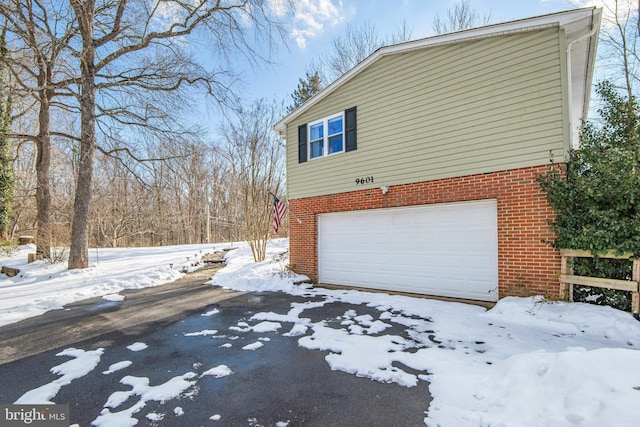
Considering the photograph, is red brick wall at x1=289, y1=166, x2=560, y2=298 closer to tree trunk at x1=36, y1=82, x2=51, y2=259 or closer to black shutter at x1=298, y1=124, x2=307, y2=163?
black shutter at x1=298, y1=124, x2=307, y2=163

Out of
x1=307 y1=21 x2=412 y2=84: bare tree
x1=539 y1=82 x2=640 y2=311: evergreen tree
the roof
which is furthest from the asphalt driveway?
x1=307 y1=21 x2=412 y2=84: bare tree

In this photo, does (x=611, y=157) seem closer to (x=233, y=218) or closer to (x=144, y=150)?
(x=144, y=150)

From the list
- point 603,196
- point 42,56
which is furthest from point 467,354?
point 42,56

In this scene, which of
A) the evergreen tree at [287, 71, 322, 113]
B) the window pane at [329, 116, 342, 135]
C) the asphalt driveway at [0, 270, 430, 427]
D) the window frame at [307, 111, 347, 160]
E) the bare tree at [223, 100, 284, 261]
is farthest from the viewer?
the evergreen tree at [287, 71, 322, 113]

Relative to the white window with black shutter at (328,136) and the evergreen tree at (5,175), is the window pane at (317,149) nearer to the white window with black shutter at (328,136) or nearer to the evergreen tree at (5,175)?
the white window with black shutter at (328,136)

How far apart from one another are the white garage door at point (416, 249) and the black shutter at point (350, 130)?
172 cm

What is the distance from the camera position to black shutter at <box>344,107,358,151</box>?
7844 mm

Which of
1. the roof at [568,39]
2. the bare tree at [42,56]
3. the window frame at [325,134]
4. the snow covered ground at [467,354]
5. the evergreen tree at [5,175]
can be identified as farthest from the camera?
the evergreen tree at [5,175]

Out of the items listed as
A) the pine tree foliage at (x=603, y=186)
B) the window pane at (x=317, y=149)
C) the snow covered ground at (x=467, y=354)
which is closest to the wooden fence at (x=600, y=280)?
the pine tree foliage at (x=603, y=186)

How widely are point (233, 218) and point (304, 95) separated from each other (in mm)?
11917

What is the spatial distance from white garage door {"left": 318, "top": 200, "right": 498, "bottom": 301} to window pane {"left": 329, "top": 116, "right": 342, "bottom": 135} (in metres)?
2.26

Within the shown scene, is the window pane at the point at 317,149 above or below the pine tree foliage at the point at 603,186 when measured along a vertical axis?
above

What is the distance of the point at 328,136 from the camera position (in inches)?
332

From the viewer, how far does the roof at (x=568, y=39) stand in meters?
5.23
